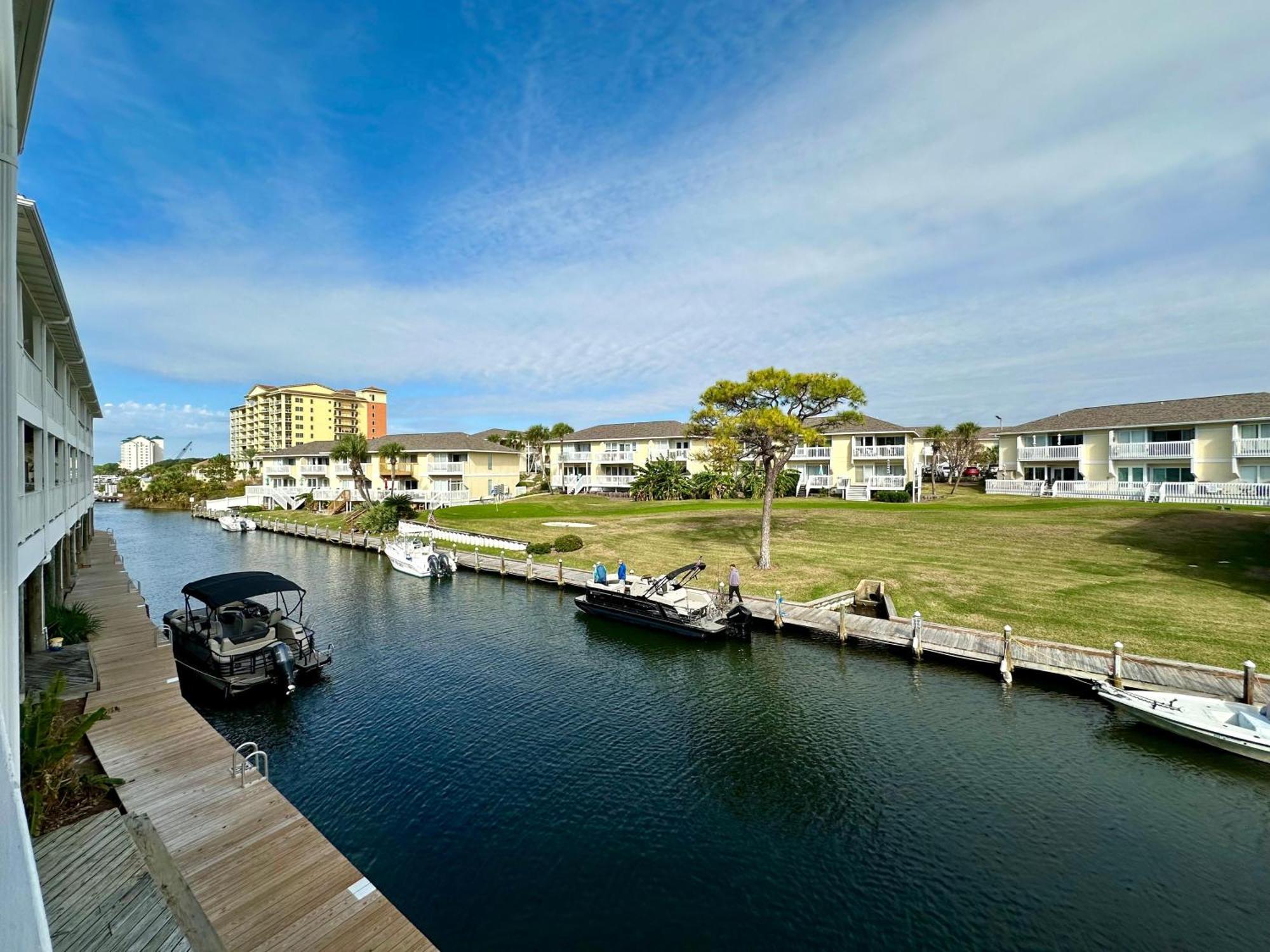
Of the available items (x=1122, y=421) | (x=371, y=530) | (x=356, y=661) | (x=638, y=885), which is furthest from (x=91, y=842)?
(x=1122, y=421)

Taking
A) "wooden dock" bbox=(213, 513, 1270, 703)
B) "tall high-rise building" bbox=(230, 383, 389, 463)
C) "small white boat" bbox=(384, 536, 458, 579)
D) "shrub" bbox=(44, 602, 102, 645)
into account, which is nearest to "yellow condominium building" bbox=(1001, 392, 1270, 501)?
"wooden dock" bbox=(213, 513, 1270, 703)

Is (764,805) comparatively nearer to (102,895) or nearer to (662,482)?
(102,895)

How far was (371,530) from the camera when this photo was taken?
192 feet

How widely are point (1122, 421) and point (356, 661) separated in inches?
2406

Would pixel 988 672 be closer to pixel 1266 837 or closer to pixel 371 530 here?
pixel 1266 837

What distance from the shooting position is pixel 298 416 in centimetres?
16238

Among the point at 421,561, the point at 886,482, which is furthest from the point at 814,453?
the point at 421,561

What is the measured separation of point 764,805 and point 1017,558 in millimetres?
27112

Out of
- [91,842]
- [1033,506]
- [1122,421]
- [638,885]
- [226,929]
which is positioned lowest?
[638,885]

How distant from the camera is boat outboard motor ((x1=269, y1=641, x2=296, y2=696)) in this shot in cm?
1992

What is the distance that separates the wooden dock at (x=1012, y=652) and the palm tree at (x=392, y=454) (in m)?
53.1

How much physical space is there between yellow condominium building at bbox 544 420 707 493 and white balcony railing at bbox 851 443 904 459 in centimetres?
1809

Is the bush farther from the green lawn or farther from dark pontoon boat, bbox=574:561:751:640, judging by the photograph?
dark pontoon boat, bbox=574:561:751:640

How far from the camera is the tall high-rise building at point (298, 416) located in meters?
160
